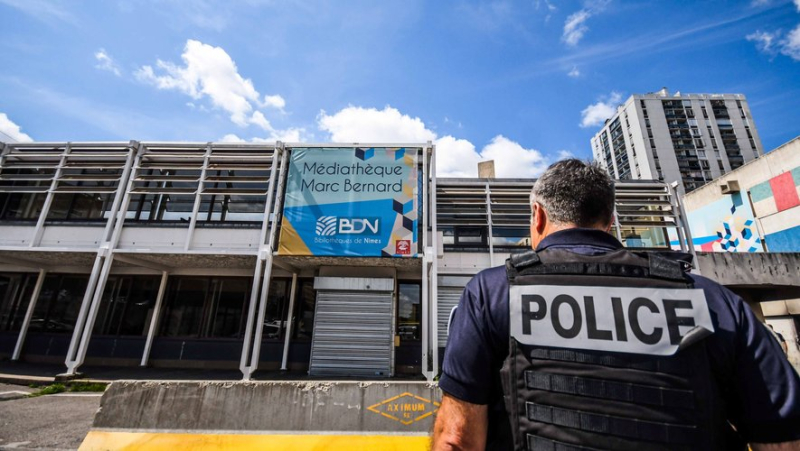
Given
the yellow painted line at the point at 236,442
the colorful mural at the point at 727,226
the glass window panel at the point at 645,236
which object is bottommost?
the yellow painted line at the point at 236,442

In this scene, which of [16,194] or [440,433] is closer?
[440,433]

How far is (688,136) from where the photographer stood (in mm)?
58531

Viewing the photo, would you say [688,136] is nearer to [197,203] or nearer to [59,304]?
[197,203]

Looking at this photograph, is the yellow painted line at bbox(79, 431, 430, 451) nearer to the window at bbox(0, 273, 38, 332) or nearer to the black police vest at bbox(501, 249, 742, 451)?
the black police vest at bbox(501, 249, 742, 451)

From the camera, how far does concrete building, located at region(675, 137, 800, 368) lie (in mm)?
11789

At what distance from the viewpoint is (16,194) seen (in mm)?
12203

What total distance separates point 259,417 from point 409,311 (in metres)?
7.38

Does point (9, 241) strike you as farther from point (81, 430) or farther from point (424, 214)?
point (424, 214)

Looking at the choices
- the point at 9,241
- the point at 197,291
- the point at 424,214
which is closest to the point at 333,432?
the point at 424,214

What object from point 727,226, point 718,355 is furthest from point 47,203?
point 727,226

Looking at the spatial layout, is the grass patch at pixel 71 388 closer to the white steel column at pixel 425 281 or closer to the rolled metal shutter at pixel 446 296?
the white steel column at pixel 425 281

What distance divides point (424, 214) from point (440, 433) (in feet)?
27.5

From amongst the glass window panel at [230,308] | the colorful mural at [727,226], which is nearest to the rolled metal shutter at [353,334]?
the glass window panel at [230,308]

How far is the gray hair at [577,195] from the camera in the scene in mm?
1665
